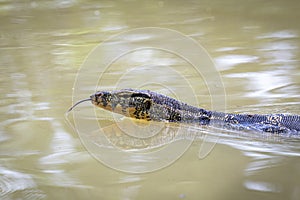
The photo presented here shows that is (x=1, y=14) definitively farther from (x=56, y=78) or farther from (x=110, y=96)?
(x=110, y=96)

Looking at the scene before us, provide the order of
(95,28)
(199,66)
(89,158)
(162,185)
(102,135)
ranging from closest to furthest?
(162,185), (89,158), (102,135), (199,66), (95,28)

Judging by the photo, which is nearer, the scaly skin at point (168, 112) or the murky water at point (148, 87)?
the murky water at point (148, 87)

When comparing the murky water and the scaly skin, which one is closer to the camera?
the murky water

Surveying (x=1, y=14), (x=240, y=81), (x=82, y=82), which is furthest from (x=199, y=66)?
(x=1, y=14)

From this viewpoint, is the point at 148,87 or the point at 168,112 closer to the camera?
the point at 168,112

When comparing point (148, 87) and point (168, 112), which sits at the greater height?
point (148, 87)
